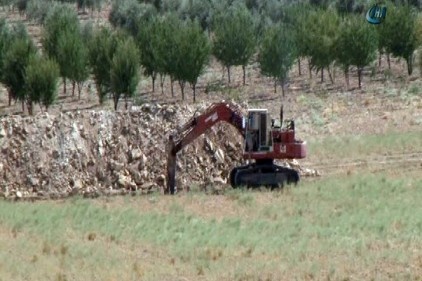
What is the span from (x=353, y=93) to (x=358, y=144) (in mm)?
20705

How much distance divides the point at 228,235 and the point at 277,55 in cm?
4161

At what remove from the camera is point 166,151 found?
35.5m

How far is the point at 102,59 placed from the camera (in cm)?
6312

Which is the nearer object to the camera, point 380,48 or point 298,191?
point 298,191

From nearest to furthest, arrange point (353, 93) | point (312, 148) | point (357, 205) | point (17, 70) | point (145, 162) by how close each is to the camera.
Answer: point (357, 205)
point (145, 162)
point (312, 148)
point (17, 70)
point (353, 93)

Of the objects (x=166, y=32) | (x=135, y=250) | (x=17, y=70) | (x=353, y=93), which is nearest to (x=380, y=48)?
(x=353, y=93)

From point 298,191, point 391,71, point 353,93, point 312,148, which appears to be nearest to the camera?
point 298,191

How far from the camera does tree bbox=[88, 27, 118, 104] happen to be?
6225cm

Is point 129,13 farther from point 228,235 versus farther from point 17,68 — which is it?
point 228,235

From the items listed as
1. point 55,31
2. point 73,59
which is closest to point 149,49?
point 73,59

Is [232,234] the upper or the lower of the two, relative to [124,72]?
lower

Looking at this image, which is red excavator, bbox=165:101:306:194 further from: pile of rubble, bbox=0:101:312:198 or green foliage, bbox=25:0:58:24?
green foliage, bbox=25:0:58:24

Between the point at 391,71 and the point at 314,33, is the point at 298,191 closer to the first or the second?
the point at 314,33

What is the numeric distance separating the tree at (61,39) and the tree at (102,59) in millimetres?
1258
